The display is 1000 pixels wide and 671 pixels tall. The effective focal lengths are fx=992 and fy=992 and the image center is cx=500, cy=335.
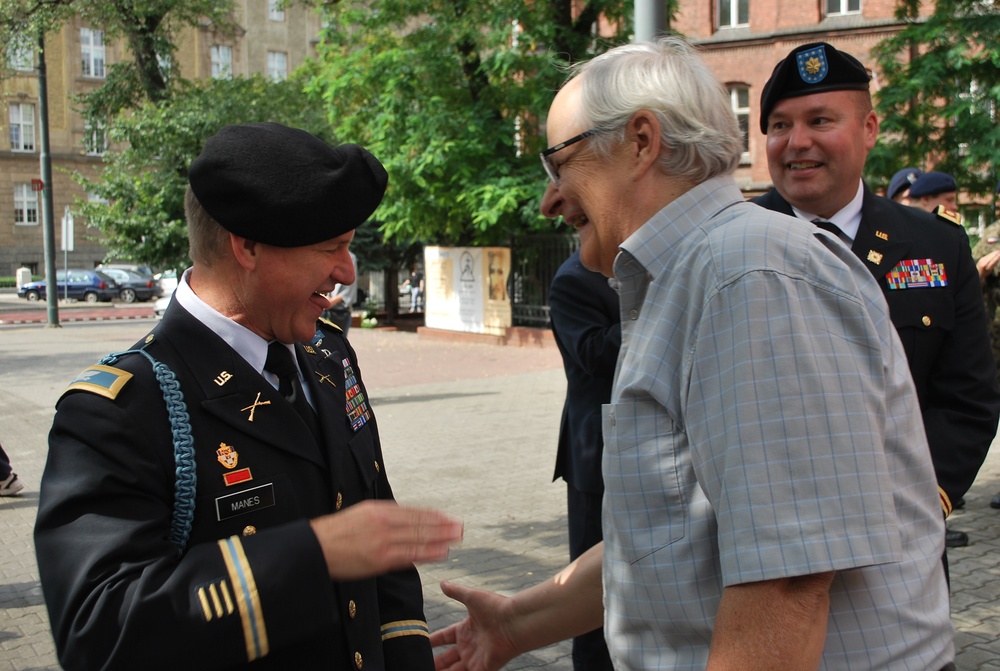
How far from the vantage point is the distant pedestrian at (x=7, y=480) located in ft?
24.1

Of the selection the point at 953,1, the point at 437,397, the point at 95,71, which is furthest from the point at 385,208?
the point at 95,71

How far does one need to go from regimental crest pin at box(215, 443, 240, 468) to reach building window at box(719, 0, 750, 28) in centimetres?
2963

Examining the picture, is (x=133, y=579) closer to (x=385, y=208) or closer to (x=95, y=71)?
(x=385, y=208)

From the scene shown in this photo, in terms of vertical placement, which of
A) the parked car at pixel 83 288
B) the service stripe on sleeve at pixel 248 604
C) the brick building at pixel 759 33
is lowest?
the parked car at pixel 83 288

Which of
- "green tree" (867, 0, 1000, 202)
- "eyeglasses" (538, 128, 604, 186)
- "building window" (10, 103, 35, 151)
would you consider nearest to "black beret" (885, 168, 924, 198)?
"eyeglasses" (538, 128, 604, 186)

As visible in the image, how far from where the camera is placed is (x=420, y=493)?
7.52 metres

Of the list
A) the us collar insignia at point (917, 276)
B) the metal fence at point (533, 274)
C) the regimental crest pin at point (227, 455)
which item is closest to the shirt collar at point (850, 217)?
the us collar insignia at point (917, 276)

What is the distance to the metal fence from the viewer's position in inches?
740

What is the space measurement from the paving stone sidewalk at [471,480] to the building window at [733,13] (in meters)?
16.3

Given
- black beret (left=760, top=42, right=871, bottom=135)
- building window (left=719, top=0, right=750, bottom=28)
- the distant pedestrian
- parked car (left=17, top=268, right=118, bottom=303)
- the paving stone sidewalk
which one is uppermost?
building window (left=719, top=0, right=750, bottom=28)

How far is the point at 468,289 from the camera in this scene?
20.0 metres

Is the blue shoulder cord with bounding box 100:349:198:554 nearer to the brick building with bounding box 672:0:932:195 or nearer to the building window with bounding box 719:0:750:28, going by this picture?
the brick building with bounding box 672:0:932:195

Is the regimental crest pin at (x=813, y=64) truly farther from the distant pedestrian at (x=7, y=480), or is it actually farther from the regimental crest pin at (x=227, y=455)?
the distant pedestrian at (x=7, y=480)

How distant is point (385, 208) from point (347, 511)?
56.8 feet
